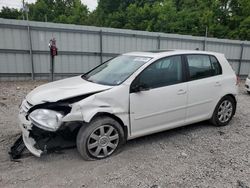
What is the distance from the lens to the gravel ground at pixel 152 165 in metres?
2.68

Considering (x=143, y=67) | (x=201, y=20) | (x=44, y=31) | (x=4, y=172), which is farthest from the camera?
(x=201, y=20)

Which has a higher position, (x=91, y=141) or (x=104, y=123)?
(x=104, y=123)

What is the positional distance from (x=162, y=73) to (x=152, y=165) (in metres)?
1.45

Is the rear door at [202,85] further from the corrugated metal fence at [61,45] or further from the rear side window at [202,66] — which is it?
the corrugated metal fence at [61,45]

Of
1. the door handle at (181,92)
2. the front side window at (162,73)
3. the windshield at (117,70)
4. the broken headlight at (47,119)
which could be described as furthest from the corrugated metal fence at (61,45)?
the door handle at (181,92)

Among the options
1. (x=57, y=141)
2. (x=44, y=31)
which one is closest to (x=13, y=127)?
(x=57, y=141)

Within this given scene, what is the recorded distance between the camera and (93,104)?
9.78ft

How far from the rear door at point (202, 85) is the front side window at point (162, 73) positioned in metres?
0.23

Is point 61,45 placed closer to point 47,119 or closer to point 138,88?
point 138,88

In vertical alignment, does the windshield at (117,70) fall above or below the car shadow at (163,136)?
above

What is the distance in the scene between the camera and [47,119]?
288 centimetres

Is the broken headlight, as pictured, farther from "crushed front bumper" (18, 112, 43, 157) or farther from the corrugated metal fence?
the corrugated metal fence

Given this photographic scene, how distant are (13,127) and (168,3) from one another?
2634 cm

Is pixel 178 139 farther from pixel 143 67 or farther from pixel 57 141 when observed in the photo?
pixel 57 141
